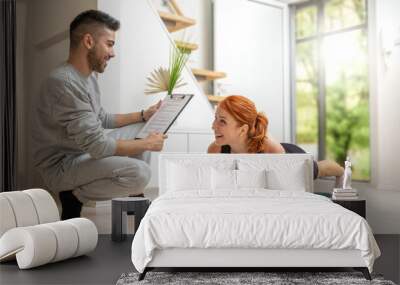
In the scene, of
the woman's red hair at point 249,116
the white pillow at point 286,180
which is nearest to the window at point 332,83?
the woman's red hair at point 249,116

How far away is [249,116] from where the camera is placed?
6070 mm

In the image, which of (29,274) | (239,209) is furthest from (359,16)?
(29,274)

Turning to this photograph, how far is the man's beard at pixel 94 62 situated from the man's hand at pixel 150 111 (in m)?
0.59

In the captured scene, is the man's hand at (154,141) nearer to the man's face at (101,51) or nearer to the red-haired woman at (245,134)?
the red-haired woman at (245,134)

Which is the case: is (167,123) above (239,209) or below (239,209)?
above

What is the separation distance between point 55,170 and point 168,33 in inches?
69.3

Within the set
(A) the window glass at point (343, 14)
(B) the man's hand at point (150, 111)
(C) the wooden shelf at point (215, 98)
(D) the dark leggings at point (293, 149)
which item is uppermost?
(A) the window glass at point (343, 14)

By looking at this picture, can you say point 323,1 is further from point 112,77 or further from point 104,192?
point 104,192

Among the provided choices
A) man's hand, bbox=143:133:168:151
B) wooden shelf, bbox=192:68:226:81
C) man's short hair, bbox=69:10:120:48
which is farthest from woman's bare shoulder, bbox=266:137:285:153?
man's short hair, bbox=69:10:120:48

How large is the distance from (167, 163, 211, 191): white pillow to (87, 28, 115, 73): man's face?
4.42ft

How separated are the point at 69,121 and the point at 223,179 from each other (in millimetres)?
1651

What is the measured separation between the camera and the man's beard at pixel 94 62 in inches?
229

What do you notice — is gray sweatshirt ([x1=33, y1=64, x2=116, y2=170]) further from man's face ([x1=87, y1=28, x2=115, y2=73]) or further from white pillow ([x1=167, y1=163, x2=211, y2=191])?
white pillow ([x1=167, y1=163, x2=211, y2=191])

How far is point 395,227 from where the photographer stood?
235 inches
